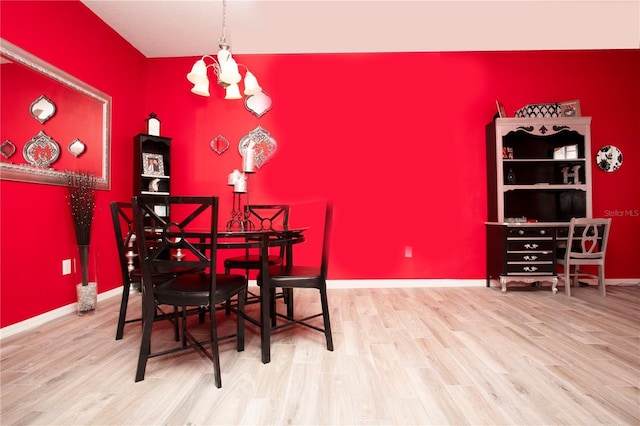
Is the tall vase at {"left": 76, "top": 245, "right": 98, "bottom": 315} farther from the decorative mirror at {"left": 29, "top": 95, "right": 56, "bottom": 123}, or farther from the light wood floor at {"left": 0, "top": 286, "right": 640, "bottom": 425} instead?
the decorative mirror at {"left": 29, "top": 95, "right": 56, "bottom": 123}

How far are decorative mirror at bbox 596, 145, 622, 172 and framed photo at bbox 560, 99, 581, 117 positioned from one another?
2.14 ft

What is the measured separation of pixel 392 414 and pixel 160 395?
3.58ft

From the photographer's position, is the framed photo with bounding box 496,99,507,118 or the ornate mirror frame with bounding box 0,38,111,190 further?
the framed photo with bounding box 496,99,507,118

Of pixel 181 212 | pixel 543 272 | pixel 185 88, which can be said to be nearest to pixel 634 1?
pixel 543 272

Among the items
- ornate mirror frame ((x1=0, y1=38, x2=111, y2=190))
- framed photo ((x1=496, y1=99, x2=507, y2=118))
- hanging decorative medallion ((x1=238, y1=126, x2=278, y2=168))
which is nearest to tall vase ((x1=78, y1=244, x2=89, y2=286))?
ornate mirror frame ((x1=0, y1=38, x2=111, y2=190))

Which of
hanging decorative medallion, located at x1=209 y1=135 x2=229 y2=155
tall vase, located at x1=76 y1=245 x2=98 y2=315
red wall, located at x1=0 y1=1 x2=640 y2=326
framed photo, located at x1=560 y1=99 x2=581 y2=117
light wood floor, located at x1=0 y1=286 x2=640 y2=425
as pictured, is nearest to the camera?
light wood floor, located at x1=0 y1=286 x2=640 y2=425

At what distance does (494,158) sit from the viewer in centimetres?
352

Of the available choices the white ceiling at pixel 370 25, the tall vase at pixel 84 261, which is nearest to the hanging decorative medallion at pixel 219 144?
the white ceiling at pixel 370 25

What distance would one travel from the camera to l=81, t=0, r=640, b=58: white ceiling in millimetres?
2994

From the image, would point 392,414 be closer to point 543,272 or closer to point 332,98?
point 543,272

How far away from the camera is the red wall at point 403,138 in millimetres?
3727

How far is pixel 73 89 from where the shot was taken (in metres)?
2.78

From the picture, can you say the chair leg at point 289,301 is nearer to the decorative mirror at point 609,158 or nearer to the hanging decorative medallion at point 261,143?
the hanging decorative medallion at point 261,143

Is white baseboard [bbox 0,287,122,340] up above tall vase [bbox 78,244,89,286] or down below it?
below
